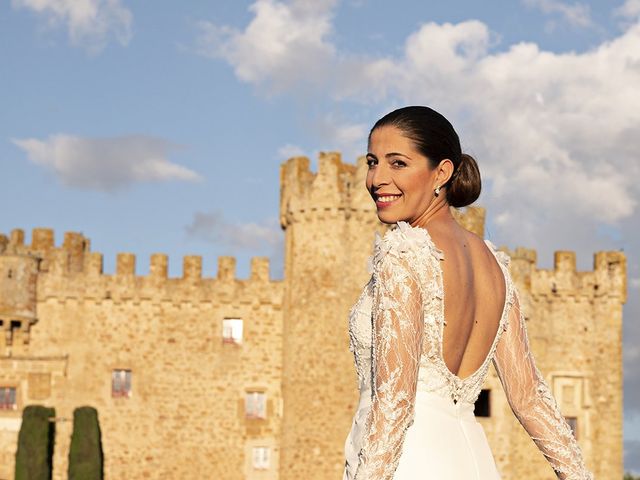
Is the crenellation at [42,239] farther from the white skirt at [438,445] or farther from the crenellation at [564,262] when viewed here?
the white skirt at [438,445]

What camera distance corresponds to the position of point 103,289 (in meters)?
31.7

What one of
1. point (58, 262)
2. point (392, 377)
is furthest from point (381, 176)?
point (58, 262)

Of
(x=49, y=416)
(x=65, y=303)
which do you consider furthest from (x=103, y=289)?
Answer: (x=49, y=416)

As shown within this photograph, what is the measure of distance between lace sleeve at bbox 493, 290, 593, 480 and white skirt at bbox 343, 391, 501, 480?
0.46 m

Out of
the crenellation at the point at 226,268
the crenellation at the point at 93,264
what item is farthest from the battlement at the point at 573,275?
the crenellation at the point at 93,264

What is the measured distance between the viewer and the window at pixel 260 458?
3067 cm

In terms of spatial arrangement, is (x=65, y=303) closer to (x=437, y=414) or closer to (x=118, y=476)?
(x=118, y=476)

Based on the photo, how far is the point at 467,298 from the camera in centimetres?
396

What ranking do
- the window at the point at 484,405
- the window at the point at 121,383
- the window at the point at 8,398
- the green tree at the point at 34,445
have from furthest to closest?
the window at the point at 121,383, the window at the point at 484,405, the window at the point at 8,398, the green tree at the point at 34,445

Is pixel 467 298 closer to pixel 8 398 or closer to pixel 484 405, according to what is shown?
pixel 484 405

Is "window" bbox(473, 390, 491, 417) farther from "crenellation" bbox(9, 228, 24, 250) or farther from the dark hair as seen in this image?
the dark hair

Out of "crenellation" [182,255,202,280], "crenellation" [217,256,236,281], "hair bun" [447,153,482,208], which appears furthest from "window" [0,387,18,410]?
"hair bun" [447,153,482,208]

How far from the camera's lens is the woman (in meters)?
3.64

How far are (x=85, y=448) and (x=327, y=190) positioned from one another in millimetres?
9256
